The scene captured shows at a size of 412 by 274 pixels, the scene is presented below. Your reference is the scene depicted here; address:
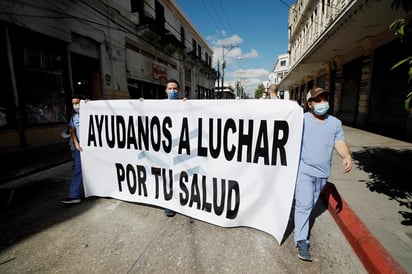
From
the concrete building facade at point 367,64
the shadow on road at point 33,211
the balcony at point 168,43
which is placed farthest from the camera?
the balcony at point 168,43

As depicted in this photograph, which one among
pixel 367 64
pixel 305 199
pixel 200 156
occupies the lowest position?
pixel 305 199

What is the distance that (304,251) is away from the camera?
2.04 meters

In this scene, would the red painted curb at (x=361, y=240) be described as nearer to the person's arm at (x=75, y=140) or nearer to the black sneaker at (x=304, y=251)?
the black sneaker at (x=304, y=251)

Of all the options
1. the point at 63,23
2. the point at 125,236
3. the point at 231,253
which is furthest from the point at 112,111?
the point at 63,23

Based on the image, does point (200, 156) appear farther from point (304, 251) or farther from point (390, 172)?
point (390, 172)

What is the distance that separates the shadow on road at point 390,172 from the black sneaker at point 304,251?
4.52ft

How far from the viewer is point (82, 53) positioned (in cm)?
930

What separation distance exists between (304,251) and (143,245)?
1736 millimetres

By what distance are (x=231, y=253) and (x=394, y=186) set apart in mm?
3192

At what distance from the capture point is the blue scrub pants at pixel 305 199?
2.05m

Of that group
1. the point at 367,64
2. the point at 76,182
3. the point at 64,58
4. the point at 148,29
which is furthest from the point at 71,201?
the point at 367,64

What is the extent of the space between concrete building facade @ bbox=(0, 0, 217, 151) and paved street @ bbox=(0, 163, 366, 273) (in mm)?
5102

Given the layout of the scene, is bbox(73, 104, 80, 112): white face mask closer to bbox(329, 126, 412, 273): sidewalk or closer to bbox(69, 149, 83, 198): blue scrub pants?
bbox(69, 149, 83, 198): blue scrub pants

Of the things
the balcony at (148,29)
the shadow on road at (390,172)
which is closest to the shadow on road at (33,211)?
the shadow on road at (390,172)
